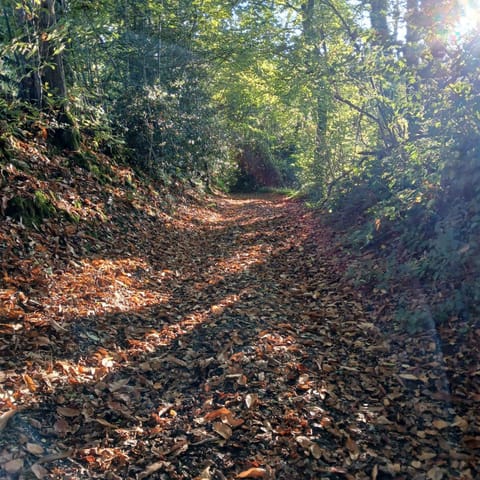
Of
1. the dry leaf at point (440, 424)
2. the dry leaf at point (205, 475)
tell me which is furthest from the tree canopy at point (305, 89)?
the dry leaf at point (205, 475)

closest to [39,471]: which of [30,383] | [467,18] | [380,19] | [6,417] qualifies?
[6,417]

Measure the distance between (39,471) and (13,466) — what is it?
0.14 m

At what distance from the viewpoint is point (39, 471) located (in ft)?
7.59

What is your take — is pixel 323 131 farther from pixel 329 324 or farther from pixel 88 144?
pixel 329 324

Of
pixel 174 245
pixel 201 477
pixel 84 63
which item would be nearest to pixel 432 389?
pixel 201 477

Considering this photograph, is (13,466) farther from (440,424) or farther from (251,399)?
(440,424)

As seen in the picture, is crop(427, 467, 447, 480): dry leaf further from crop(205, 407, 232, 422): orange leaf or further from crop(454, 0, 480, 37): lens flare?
crop(454, 0, 480, 37): lens flare

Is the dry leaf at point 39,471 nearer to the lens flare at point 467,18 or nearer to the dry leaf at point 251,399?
the dry leaf at point 251,399

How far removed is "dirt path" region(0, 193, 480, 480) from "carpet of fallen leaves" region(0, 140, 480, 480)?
0.04 feet

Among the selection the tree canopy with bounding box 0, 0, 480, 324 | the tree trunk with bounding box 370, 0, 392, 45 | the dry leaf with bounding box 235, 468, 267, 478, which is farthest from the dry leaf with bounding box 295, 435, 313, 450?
the tree trunk with bounding box 370, 0, 392, 45

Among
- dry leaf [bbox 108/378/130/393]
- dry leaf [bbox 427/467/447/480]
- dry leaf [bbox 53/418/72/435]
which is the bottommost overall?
dry leaf [bbox 427/467/447/480]

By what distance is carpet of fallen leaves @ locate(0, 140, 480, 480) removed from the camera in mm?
2539

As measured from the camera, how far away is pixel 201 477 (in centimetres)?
242

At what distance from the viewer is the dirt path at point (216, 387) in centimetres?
252
